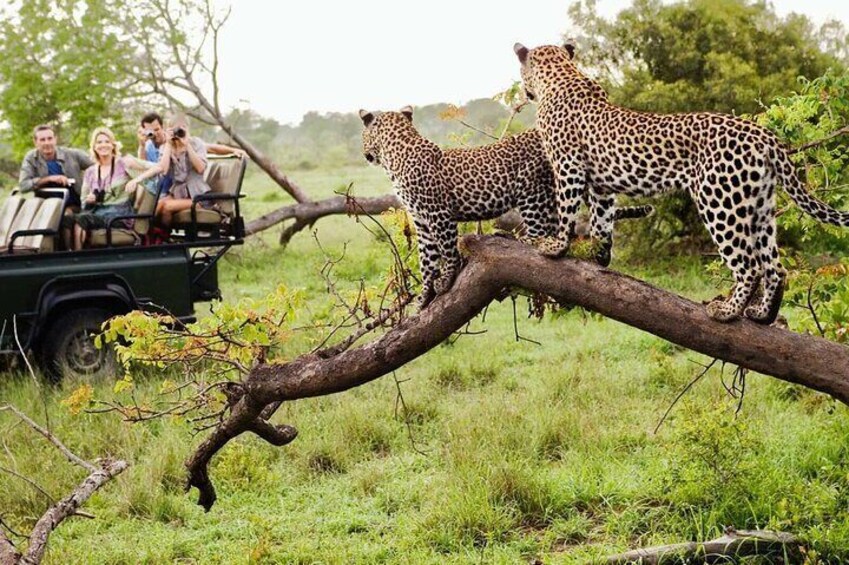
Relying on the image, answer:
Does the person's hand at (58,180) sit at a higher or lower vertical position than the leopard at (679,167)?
lower

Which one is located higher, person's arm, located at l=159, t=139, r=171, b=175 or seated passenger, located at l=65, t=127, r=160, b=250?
person's arm, located at l=159, t=139, r=171, b=175

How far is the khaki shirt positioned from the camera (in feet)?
32.0

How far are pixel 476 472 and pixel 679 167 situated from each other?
11.7 ft

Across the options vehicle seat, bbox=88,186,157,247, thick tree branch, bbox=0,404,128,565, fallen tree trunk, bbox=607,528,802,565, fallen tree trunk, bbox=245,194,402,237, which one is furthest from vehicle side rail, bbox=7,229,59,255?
fallen tree trunk, bbox=245,194,402,237

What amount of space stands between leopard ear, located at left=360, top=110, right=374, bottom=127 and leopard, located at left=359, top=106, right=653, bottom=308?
5.7 inches

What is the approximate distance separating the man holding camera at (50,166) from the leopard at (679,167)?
6.67 metres

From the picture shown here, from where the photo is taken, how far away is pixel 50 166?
32.8 ft

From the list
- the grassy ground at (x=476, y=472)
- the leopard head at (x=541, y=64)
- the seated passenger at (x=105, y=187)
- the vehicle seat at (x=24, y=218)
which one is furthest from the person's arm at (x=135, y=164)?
the leopard head at (x=541, y=64)

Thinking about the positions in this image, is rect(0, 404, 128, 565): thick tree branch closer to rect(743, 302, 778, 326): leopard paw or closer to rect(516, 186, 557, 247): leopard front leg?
rect(516, 186, 557, 247): leopard front leg

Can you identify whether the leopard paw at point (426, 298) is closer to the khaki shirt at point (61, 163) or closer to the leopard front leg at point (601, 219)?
the leopard front leg at point (601, 219)

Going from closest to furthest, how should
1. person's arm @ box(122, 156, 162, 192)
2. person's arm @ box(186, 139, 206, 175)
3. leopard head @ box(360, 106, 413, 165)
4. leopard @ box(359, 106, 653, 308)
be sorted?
leopard @ box(359, 106, 653, 308), leopard head @ box(360, 106, 413, 165), person's arm @ box(122, 156, 162, 192), person's arm @ box(186, 139, 206, 175)

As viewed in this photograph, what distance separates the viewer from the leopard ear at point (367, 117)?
14.8 ft

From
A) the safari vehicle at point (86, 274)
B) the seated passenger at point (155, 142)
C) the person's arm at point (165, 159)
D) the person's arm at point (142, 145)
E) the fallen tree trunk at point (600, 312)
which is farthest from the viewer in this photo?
the person's arm at point (142, 145)

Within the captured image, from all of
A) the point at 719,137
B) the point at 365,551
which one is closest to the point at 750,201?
the point at 719,137
